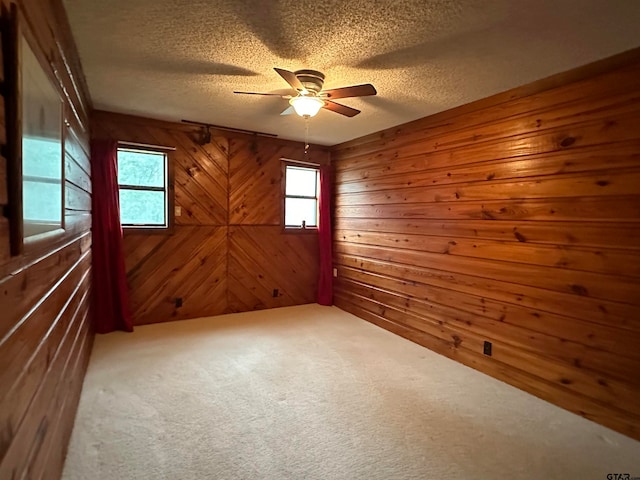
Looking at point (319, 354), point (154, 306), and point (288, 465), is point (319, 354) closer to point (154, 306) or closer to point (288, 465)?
point (288, 465)

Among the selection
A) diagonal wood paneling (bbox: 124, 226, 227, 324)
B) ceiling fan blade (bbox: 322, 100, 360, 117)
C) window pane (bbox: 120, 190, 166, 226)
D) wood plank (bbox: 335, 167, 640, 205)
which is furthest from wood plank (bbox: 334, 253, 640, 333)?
window pane (bbox: 120, 190, 166, 226)

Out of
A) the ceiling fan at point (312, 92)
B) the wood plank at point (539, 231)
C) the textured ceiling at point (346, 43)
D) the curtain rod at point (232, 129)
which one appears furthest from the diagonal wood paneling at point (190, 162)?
the wood plank at point (539, 231)

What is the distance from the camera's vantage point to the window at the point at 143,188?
3.87 meters

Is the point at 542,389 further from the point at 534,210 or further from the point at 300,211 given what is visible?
the point at 300,211

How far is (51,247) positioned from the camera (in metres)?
1.45

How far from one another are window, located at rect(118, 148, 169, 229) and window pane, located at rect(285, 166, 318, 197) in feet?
5.53

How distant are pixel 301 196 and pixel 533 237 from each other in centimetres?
320

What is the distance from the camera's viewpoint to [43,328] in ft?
4.24

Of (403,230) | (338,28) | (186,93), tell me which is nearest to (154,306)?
(186,93)

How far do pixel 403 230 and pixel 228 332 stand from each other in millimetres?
2335

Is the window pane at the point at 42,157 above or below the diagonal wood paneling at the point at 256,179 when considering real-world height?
below

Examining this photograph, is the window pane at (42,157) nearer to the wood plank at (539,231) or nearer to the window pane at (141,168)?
the window pane at (141,168)

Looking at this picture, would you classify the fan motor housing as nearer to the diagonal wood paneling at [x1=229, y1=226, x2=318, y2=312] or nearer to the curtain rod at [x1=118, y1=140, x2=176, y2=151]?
the curtain rod at [x1=118, y1=140, x2=176, y2=151]

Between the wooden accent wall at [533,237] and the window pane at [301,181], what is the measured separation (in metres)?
1.49
